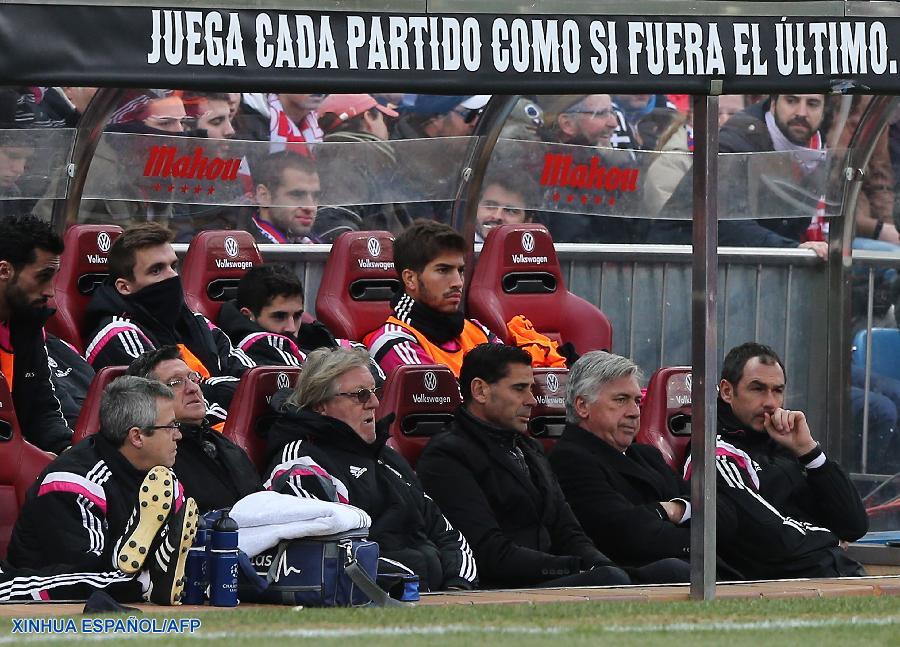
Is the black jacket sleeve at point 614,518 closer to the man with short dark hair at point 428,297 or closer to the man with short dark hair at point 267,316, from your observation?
the man with short dark hair at point 428,297

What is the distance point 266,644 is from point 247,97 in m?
5.22

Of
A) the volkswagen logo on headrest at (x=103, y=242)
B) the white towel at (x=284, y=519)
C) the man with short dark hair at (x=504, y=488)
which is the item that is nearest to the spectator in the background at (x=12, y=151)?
the volkswagen logo on headrest at (x=103, y=242)

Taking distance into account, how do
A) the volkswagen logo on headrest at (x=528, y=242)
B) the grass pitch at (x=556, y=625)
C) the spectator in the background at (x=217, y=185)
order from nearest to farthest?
the grass pitch at (x=556, y=625)
the spectator in the background at (x=217, y=185)
the volkswagen logo on headrest at (x=528, y=242)

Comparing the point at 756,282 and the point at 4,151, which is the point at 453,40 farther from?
the point at 756,282

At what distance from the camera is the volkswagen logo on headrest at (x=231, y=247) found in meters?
10.3

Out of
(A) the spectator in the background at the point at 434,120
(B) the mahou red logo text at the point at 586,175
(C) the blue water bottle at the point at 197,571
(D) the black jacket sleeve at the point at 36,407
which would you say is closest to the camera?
(C) the blue water bottle at the point at 197,571

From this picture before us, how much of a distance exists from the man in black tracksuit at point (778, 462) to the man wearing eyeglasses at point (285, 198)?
8.93 ft

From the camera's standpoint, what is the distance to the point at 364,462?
802cm

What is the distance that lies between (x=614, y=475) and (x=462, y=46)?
2504 mm

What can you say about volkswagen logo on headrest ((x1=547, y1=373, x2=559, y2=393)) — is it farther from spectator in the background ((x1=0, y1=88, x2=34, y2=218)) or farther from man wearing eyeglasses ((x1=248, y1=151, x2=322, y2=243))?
spectator in the background ((x1=0, y1=88, x2=34, y2=218))

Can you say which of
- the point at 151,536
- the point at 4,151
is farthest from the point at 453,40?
the point at 4,151

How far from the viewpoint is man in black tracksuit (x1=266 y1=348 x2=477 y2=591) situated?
7914mm

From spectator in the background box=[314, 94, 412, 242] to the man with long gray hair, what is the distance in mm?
2353

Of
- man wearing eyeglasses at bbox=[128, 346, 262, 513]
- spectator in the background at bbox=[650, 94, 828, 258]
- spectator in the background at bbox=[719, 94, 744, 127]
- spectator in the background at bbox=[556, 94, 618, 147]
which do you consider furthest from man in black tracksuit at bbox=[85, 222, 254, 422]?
spectator in the background at bbox=[719, 94, 744, 127]
